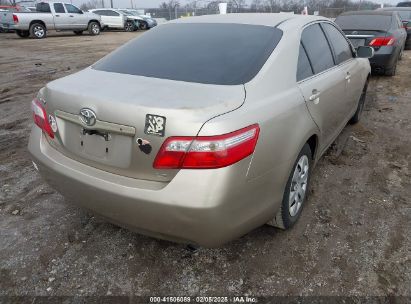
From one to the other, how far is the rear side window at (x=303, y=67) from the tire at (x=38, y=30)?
→ 19088mm

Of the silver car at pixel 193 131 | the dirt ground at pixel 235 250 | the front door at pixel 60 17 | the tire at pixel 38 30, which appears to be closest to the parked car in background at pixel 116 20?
the front door at pixel 60 17

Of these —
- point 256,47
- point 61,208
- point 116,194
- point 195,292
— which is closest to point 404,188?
point 256,47

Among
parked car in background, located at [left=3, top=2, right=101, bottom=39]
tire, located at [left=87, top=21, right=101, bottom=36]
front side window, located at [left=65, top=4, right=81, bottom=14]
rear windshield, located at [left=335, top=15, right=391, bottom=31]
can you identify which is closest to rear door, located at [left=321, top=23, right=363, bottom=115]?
rear windshield, located at [left=335, top=15, right=391, bottom=31]

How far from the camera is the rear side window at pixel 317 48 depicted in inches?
121

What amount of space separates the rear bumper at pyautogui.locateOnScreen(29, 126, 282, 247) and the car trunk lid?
0.25ft

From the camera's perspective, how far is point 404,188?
3578mm

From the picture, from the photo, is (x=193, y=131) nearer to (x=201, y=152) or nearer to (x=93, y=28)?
(x=201, y=152)

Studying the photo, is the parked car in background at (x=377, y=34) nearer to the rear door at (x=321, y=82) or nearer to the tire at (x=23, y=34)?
the rear door at (x=321, y=82)

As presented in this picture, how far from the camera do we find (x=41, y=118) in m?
2.55

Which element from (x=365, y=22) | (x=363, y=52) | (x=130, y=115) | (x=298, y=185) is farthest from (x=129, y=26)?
(x=130, y=115)

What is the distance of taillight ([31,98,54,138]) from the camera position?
2.50 meters

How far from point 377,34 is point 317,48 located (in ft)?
17.7

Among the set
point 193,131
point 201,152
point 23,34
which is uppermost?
point 193,131

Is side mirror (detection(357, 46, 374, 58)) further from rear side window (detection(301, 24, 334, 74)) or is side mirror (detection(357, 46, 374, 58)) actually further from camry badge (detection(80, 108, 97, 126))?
camry badge (detection(80, 108, 97, 126))
